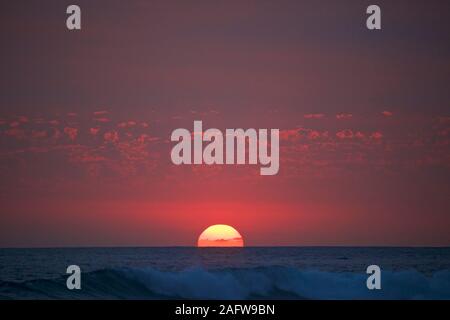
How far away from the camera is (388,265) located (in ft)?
242

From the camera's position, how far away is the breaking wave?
124 ft

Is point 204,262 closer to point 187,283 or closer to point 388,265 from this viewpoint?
point 388,265

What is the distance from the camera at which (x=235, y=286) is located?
1615 inches

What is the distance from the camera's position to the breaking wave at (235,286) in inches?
1492

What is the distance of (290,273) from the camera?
1630 inches

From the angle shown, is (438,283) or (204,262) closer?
Answer: (438,283)

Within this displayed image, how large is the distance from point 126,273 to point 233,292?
5602mm
